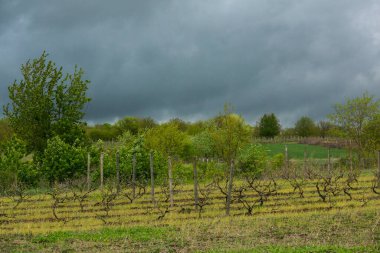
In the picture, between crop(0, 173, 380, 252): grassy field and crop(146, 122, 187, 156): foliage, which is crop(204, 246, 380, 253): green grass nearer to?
crop(0, 173, 380, 252): grassy field

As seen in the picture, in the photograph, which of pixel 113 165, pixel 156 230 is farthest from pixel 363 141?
pixel 156 230

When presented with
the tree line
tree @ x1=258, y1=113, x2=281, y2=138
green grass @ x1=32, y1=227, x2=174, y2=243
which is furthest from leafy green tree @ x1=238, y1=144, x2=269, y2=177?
tree @ x1=258, y1=113, x2=281, y2=138

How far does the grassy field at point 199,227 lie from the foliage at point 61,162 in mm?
14946

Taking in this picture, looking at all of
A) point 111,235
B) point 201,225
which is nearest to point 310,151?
point 201,225

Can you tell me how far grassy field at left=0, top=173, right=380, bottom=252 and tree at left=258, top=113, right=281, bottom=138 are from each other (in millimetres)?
79098

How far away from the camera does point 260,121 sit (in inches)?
4429

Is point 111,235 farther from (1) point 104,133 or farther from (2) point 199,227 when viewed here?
(1) point 104,133

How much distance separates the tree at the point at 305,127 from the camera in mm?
118500

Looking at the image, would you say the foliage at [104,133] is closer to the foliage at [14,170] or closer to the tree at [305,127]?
the tree at [305,127]

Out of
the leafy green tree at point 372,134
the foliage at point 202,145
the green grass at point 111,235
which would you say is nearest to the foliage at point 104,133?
the foliage at point 202,145

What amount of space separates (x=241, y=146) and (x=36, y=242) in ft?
124

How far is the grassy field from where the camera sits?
17.4 meters

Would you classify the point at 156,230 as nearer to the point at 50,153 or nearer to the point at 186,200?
the point at 186,200

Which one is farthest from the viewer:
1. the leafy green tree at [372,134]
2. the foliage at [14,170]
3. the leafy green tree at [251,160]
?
the leafy green tree at [372,134]
